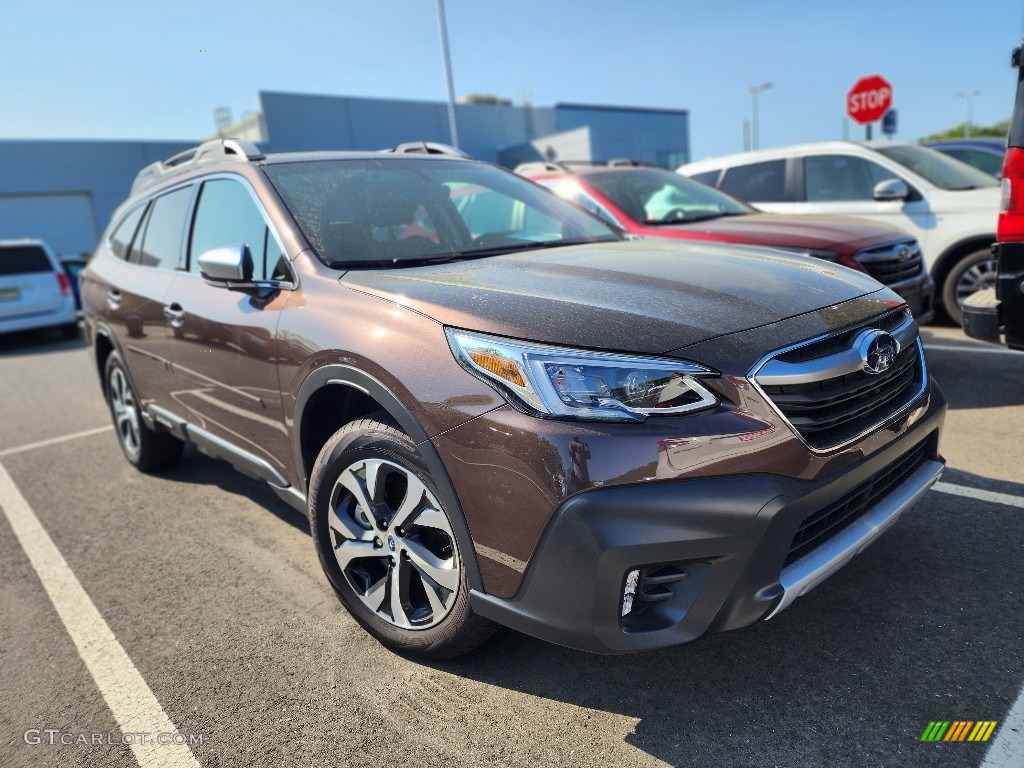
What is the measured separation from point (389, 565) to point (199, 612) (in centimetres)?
104

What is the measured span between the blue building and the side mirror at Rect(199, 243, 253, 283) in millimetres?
18176

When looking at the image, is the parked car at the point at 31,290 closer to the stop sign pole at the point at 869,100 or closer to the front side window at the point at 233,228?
the front side window at the point at 233,228

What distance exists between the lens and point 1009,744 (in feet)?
6.23

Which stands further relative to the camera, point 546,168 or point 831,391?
point 546,168

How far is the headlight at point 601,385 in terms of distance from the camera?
1.88 meters

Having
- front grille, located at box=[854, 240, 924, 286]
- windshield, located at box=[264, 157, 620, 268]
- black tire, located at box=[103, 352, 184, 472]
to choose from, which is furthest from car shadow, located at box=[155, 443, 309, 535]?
front grille, located at box=[854, 240, 924, 286]

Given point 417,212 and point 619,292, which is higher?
point 417,212

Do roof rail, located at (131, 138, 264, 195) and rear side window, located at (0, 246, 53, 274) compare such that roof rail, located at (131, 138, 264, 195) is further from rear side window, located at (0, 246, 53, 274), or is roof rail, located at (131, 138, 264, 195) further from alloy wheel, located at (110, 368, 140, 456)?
rear side window, located at (0, 246, 53, 274)

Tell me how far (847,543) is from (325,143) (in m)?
38.1

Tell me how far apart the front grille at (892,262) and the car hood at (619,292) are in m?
2.45

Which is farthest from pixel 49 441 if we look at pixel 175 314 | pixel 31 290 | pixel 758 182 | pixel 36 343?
pixel 36 343

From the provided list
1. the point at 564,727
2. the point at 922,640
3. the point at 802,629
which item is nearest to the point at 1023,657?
the point at 922,640

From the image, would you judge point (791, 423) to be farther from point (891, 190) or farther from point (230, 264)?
point (891, 190)

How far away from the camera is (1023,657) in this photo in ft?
7.31
